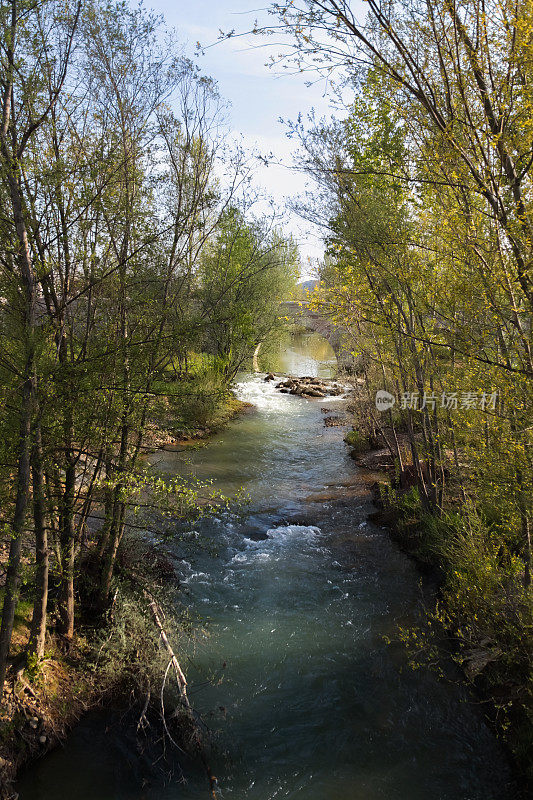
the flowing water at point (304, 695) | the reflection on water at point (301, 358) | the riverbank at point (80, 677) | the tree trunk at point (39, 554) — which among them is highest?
the reflection on water at point (301, 358)

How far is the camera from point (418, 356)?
21.7ft

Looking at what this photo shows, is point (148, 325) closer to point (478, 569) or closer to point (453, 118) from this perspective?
point (453, 118)

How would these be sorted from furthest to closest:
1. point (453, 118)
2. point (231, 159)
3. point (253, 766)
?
point (231, 159) → point (253, 766) → point (453, 118)

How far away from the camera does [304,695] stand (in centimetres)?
437

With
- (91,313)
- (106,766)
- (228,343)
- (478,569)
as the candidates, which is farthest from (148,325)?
(228,343)

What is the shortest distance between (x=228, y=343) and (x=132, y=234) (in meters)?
11.6

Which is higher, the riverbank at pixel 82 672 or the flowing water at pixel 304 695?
the riverbank at pixel 82 672

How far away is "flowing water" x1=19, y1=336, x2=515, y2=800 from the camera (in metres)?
3.49

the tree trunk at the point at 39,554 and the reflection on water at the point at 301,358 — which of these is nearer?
the tree trunk at the point at 39,554

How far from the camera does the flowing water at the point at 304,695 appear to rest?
3492 mm

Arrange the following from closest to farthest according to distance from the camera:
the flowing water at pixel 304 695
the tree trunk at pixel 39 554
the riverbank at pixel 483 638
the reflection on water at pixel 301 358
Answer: the tree trunk at pixel 39 554 < the flowing water at pixel 304 695 < the riverbank at pixel 483 638 < the reflection on water at pixel 301 358

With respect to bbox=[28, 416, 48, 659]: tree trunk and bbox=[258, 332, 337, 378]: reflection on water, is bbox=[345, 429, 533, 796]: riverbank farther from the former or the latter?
bbox=[258, 332, 337, 378]: reflection on water

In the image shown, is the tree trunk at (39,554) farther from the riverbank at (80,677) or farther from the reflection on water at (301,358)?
the reflection on water at (301,358)

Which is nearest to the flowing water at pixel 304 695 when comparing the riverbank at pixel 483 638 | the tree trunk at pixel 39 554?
the riverbank at pixel 483 638
